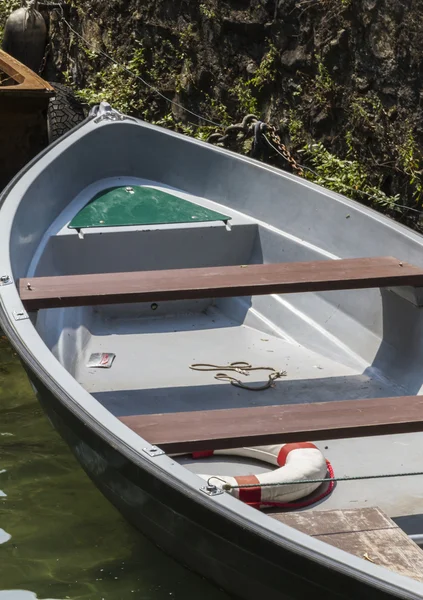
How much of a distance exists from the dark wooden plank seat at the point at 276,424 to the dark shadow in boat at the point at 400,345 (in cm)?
87

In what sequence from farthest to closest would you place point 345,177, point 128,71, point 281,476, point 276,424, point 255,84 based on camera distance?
1. point 128,71
2. point 255,84
3. point 345,177
4. point 281,476
5. point 276,424

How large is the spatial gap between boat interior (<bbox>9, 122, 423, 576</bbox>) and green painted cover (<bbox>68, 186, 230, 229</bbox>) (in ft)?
0.04

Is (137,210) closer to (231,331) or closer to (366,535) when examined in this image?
(231,331)

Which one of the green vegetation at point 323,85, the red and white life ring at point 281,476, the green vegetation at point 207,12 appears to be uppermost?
the green vegetation at point 207,12

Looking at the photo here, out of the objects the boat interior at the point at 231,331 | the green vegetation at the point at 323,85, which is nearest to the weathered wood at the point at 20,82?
the boat interior at the point at 231,331

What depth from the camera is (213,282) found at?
3449 mm

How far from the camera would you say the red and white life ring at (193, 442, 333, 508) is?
2.55m

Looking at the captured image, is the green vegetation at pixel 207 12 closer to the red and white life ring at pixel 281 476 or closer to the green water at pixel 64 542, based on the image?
the green water at pixel 64 542

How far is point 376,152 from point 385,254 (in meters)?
1.97

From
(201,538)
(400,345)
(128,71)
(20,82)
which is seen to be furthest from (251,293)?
(128,71)

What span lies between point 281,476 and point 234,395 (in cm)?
98

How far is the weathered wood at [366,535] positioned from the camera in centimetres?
Answer: 208

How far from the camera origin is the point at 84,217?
4535 mm

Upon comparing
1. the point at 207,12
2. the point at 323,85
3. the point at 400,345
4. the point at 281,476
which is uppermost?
the point at 207,12
